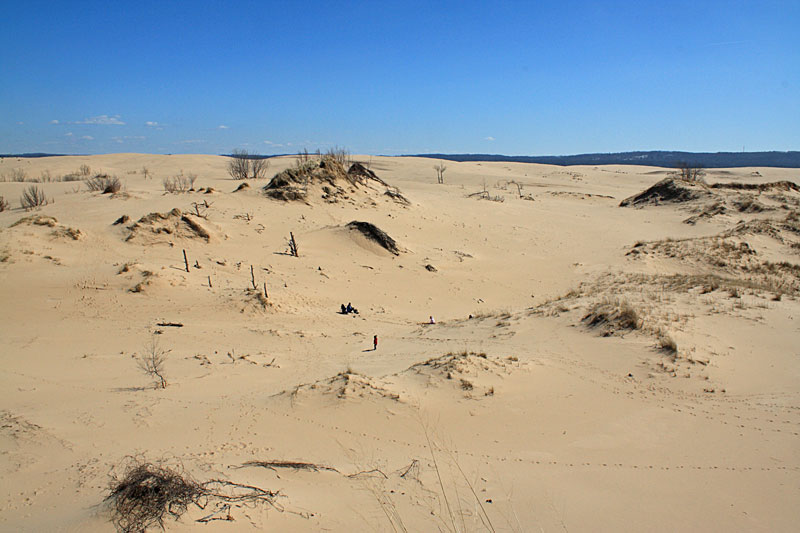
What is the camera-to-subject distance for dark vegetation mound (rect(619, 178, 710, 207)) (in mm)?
26672

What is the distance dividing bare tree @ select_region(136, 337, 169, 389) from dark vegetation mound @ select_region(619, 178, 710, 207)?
27.4 metres

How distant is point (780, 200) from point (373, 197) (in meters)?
20.7

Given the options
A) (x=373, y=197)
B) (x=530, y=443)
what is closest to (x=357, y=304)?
(x=530, y=443)

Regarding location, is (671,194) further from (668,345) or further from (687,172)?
(668,345)

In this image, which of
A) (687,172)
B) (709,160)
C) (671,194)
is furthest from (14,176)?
(709,160)

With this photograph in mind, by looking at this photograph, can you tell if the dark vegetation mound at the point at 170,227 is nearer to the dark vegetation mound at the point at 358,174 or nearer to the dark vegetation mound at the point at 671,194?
the dark vegetation mound at the point at 358,174

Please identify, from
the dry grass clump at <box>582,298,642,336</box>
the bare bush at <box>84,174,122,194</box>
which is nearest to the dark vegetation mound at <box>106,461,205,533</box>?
the dry grass clump at <box>582,298,642,336</box>

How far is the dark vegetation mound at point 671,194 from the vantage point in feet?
87.5

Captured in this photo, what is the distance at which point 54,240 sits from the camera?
11.9 metres

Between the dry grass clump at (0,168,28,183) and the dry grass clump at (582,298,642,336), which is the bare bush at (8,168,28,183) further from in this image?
the dry grass clump at (582,298,642,336)

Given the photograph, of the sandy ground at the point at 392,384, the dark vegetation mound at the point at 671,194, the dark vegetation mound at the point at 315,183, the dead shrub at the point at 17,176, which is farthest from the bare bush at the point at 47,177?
the dark vegetation mound at the point at 671,194

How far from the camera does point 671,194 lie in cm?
2752

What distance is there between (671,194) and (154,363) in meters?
28.7

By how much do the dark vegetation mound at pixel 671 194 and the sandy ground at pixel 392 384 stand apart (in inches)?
500
